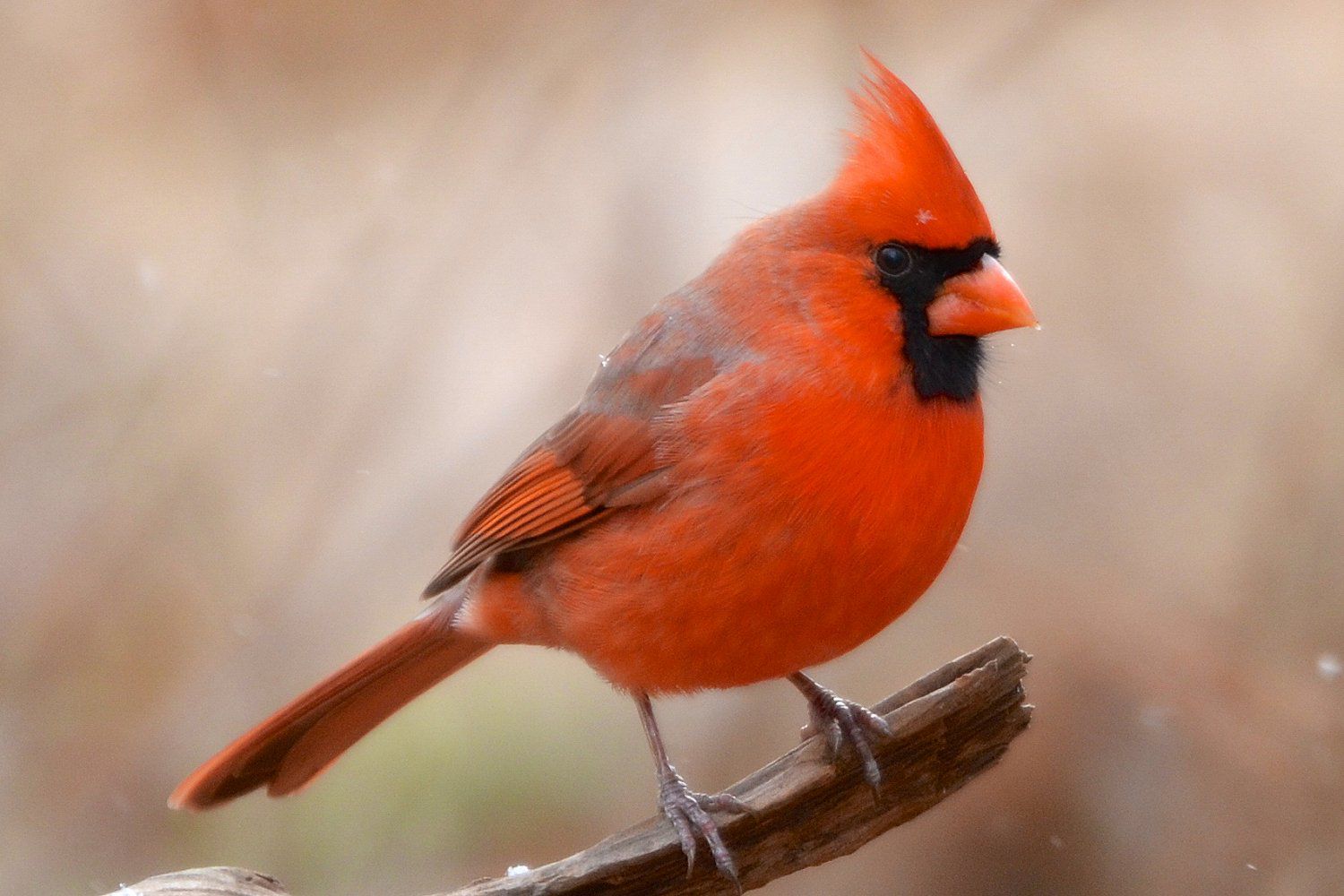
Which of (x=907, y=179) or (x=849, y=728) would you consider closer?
(x=907, y=179)

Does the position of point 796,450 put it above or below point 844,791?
above

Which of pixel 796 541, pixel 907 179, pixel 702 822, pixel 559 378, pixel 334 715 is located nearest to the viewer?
pixel 796 541

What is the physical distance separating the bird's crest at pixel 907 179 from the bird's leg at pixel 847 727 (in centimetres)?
89

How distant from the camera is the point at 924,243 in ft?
8.05

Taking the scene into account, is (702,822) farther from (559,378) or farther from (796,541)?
(559,378)

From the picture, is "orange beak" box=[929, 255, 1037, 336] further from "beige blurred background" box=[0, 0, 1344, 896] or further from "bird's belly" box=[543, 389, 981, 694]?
"beige blurred background" box=[0, 0, 1344, 896]

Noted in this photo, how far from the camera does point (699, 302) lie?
9.00ft

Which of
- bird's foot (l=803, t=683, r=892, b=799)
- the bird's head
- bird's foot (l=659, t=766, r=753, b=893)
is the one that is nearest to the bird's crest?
the bird's head

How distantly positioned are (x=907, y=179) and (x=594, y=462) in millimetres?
781

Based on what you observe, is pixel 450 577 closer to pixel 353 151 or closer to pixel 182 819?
pixel 182 819

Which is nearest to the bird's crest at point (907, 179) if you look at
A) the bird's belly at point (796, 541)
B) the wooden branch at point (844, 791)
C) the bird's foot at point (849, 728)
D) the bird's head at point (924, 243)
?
the bird's head at point (924, 243)

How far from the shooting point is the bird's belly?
2332 millimetres

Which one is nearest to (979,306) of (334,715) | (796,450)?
(796,450)

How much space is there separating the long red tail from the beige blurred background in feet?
3.01
